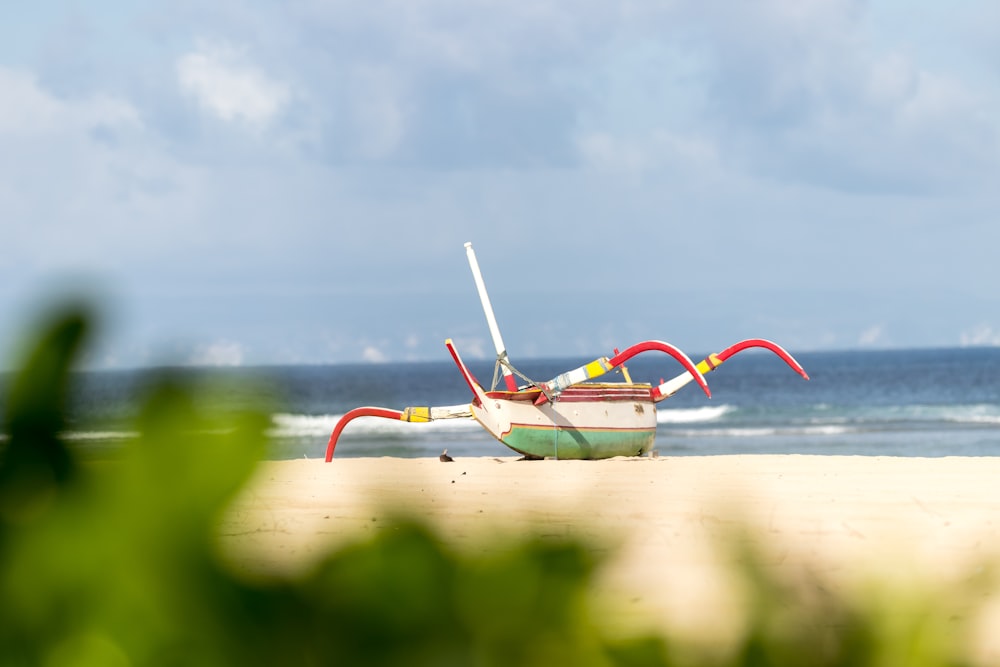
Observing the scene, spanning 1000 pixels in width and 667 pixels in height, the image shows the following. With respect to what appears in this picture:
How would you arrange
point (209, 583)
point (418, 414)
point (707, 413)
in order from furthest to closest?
1. point (707, 413)
2. point (418, 414)
3. point (209, 583)

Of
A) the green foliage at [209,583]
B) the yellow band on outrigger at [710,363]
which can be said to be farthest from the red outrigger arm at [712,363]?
the green foliage at [209,583]

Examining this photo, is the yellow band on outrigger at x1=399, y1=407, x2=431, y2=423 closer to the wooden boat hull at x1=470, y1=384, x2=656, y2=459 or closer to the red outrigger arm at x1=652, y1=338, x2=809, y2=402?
the wooden boat hull at x1=470, y1=384, x2=656, y2=459

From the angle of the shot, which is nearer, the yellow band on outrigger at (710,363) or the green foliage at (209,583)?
the green foliage at (209,583)

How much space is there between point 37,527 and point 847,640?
12.1 inches

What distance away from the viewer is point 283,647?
385mm

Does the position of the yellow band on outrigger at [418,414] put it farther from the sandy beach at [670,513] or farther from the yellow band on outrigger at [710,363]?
the yellow band on outrigger at [710,363]

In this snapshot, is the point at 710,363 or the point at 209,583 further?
the point at 710,363

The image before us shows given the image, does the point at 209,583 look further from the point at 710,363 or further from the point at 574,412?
the point at 710,363

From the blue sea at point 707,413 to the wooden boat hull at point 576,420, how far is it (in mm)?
1449

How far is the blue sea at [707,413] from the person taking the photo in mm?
412

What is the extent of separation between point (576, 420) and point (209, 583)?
36.9 ft

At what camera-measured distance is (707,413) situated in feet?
114

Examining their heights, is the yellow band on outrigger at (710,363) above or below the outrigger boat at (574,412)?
above

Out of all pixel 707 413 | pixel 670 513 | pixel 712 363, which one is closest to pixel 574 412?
pixel 712 363
